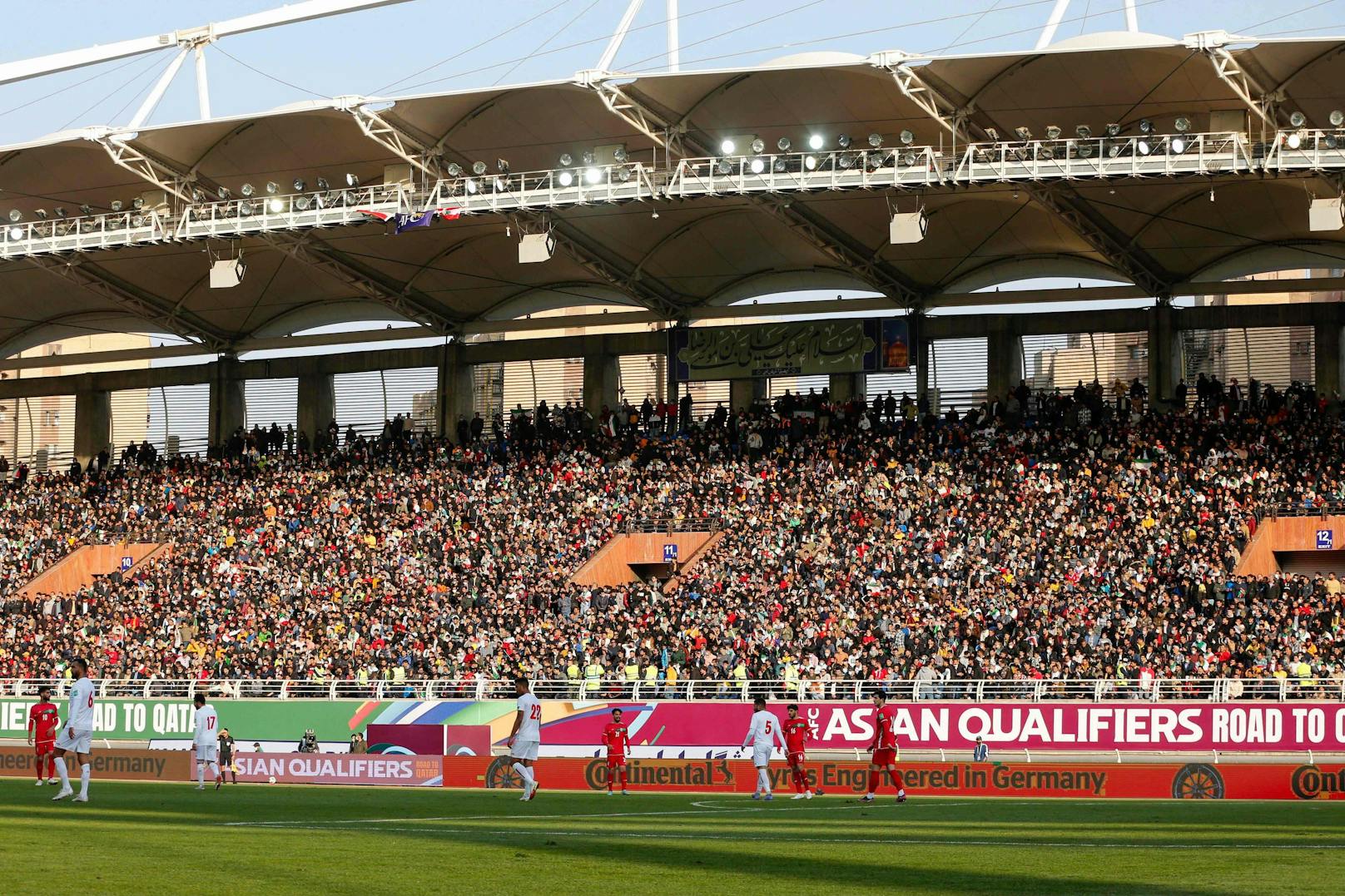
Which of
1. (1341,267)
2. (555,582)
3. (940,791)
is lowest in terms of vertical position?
(940,791)

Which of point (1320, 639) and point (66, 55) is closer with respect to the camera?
point (1320, 639)

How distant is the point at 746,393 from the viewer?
5153 centimetres

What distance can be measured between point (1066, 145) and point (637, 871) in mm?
31060

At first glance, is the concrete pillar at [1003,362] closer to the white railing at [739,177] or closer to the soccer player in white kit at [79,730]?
the white railing at [739,177]

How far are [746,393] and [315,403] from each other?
15.1 metres

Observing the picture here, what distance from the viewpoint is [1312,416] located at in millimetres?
42062

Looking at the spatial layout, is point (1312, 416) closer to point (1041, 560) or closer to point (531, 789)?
point (1041, 560)

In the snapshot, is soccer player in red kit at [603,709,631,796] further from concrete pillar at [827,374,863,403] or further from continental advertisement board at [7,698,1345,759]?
concrete pillar at [827,374,863,403]

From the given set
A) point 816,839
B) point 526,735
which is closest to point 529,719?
point 526,735

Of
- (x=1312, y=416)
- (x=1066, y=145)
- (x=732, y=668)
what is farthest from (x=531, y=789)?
(x=1312, y=416)

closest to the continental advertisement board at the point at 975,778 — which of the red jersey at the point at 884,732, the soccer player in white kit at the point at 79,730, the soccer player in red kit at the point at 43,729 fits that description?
the red jersey at the point at 884,732

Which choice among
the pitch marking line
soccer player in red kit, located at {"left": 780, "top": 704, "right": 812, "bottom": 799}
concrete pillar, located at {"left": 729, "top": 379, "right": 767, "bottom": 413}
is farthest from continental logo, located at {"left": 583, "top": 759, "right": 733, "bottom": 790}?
concrete pillar, located at {"left": 729, "top": 379, "right": 767, "bottom": 413}

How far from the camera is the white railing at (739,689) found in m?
32.3

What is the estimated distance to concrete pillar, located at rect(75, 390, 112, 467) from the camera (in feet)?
198
